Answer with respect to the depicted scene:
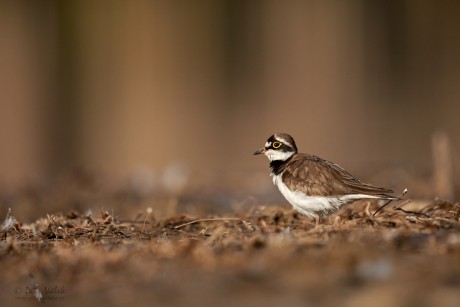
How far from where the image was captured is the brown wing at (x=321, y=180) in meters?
7.08

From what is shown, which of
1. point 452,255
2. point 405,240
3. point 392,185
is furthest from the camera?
point 392,185

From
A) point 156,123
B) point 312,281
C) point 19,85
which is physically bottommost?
point 312,281

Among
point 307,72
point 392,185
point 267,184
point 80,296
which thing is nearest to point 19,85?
point 307,72

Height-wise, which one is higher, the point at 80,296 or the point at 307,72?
the point at 307,72

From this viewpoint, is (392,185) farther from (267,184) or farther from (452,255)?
(452,255)

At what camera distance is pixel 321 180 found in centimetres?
735

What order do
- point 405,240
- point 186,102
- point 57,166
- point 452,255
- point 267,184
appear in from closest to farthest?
→ point 452,255
point 405,240
point 267,184
point 57,166
point 186,102

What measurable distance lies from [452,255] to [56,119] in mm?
20656

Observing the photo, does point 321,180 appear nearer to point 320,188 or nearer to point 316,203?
point 320,188

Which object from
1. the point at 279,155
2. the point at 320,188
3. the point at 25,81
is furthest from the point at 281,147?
the point at 25,81

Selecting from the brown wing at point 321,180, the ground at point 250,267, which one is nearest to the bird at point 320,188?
the brown wing at point 321,180

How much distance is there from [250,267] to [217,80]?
20.8 m

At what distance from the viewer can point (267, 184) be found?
12.4m

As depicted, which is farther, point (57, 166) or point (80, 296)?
point (57, 166)
